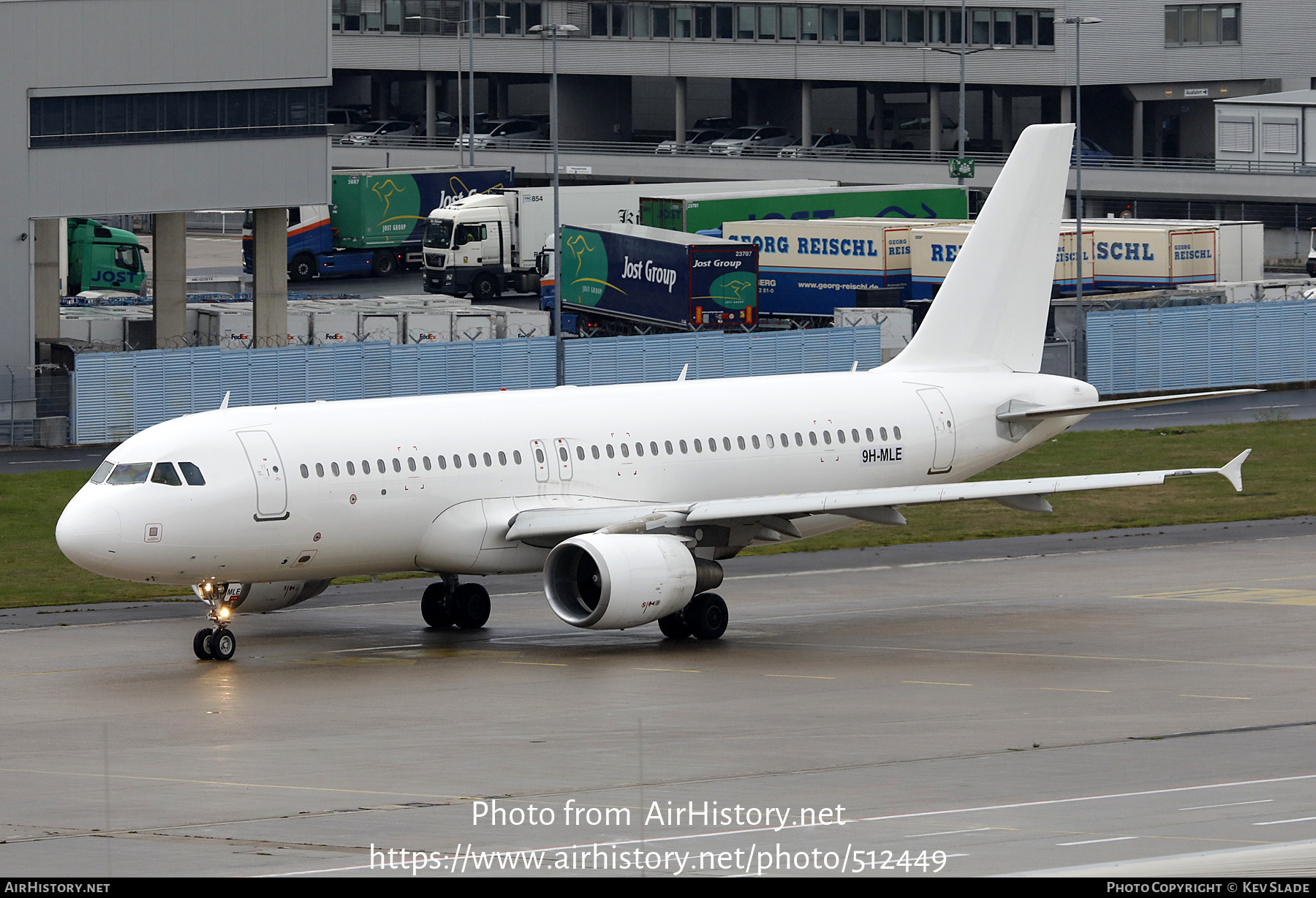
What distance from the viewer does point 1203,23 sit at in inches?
5689

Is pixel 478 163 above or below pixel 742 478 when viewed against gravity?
above

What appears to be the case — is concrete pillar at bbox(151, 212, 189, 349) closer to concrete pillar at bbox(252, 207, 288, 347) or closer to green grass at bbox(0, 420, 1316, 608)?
concrete pillar at bbox(252, 207, 288, 347)

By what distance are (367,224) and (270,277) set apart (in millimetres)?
Answer: 39664

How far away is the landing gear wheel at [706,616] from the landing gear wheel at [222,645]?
841cm

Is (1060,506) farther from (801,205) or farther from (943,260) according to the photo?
(801,205)

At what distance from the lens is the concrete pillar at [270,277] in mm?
83750

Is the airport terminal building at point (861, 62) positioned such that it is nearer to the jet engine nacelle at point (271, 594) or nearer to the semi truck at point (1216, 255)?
the semi truck at point (1216, 255)

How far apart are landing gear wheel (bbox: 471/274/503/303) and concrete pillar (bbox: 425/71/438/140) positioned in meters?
56.6

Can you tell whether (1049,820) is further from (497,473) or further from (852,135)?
(852,135)

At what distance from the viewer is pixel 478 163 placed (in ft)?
525

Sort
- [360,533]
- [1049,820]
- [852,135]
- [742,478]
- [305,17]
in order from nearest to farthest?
[1049,820], [360,533], [742,478], [305,17], [852,135]

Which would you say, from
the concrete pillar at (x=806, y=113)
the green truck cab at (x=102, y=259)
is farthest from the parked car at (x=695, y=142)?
the green truck cab at (x=102, y=259)

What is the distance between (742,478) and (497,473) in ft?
18.6
